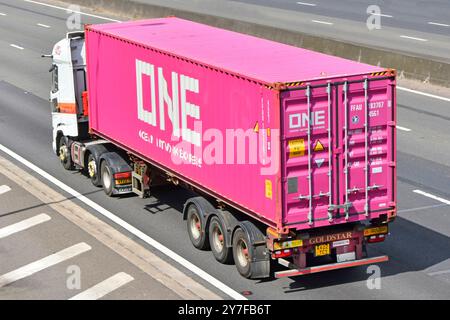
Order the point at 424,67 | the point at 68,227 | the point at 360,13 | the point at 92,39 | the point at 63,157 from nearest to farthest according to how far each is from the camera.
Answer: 1. the point at 68,227
2. the point at 92,39
3. the point at 63,157
4. the point at 424,67
5. the point at 360,13

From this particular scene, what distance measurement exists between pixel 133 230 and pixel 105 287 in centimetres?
377

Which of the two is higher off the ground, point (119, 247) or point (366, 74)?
point (366, 74)

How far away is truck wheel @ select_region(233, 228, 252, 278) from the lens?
59.3ft

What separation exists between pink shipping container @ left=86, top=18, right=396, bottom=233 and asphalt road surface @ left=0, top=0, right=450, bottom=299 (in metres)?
1.41

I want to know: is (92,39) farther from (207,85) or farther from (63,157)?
(207,85)

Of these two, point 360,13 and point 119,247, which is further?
point 360,13

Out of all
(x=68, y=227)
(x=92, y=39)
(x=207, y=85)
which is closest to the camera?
(x=207, y=85)

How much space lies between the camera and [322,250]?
1769 centimetres

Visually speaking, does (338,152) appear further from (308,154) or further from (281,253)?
(281,253)

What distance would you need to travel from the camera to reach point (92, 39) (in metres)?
23.6

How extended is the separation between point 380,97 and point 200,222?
4.67 metres

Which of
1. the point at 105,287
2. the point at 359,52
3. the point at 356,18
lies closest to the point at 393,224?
Result: the point at 105,287

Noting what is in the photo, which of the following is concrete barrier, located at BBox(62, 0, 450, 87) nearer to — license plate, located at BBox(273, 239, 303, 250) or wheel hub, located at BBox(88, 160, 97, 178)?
wheel hub, located at BBox(88, 160, 97, 178)
